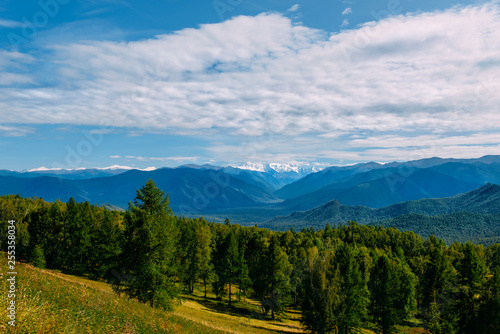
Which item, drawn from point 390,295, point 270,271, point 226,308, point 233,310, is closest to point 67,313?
point 270,271

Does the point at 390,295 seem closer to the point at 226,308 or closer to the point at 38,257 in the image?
the point at 226,308

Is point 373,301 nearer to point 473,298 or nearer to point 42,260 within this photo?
point 473,298

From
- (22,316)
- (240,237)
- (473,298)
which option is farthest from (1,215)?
(473,298)

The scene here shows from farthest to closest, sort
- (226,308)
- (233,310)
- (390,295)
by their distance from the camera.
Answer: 1. (226,308)
2. (233,310)
3. (390,295)

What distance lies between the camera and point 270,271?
58.2 meters

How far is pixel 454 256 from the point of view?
8219 centimetres

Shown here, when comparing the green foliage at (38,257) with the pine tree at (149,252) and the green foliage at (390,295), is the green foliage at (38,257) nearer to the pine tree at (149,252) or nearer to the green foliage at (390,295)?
the pine tree at (149,252)

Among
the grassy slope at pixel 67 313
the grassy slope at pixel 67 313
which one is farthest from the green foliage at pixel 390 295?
the grassy slope at pixel 67 313

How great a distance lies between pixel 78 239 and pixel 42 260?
23.5 ft

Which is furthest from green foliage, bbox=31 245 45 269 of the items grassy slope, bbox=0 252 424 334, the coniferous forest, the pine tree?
grassy slope, bbox=0 252 424 334

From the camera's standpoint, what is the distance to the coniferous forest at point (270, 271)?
29000 millimetres

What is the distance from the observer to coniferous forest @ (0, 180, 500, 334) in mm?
29000

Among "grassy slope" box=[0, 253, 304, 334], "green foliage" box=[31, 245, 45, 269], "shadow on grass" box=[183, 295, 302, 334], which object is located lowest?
"shadow on grass" box=[183, 295, 302, 334]

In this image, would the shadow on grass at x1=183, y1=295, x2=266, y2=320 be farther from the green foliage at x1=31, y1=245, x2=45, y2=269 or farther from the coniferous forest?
the green foliage at x1=31, y1=245, x2=45, y2=269
